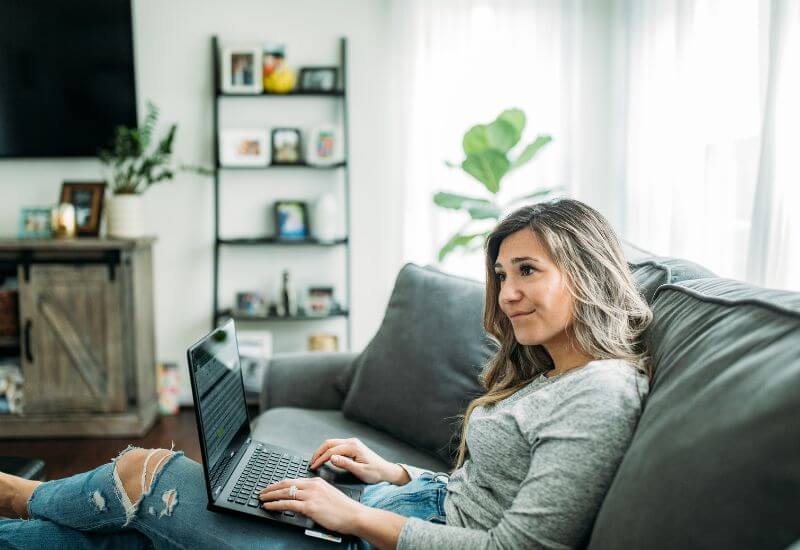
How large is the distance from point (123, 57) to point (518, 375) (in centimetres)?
303

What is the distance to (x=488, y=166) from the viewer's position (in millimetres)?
3207

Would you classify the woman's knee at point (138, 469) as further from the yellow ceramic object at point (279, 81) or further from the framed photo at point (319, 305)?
the yellow ceramic object at point (279, 81)

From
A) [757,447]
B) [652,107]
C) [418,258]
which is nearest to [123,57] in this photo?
[418,258]

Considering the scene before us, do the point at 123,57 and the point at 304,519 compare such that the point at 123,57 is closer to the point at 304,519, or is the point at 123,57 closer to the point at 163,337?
the point at 163,337

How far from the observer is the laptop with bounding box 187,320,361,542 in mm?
1195

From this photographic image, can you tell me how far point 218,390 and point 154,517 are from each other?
26 cm

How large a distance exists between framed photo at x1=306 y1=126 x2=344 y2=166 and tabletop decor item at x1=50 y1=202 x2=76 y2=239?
47.3 inches

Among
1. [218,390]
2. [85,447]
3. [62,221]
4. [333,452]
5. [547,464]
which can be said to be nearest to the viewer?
[547,464]

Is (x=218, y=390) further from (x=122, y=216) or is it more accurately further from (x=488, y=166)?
(x=122, y=216)

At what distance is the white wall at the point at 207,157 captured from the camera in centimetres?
377

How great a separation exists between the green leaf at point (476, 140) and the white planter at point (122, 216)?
165cm

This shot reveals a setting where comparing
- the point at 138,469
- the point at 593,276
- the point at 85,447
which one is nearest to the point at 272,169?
the point at 85,447

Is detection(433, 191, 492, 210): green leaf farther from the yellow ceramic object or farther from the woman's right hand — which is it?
the woman's right hand

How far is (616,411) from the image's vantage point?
1.06 metres
